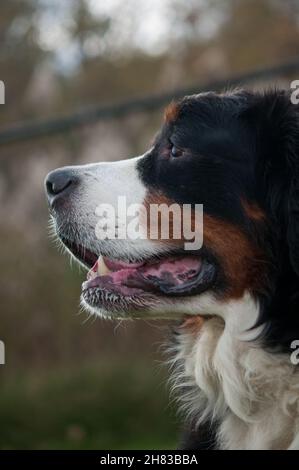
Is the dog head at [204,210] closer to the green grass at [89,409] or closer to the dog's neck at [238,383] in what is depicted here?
the dog's neck at [238,383]

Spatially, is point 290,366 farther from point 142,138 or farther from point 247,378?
point 142,138

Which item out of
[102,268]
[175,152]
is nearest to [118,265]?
[102,268]

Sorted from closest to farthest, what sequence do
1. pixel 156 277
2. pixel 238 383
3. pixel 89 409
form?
pixel 238 383
pixel 156 277
pixel 89 409

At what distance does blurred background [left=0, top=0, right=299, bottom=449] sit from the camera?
8188 millimetres

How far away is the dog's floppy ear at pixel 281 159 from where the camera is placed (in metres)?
3.84

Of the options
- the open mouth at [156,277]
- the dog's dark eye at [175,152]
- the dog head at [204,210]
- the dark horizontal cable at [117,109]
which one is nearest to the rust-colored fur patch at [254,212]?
the dog head at [204,210]

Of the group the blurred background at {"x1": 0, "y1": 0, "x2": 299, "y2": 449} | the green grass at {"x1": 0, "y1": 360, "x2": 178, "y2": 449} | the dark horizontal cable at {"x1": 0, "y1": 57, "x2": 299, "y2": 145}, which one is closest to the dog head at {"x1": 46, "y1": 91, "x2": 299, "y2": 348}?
the blurred background at {"x1": 0, "y1": 0, "x2": 299, "y2": 449}

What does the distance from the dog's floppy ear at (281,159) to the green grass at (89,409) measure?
415 cm

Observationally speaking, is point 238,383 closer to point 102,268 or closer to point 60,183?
point 102,268

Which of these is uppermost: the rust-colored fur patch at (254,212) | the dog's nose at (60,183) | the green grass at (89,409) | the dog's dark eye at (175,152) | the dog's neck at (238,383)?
the dog's dark eye at (175,152)

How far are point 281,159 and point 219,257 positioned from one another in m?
0.49

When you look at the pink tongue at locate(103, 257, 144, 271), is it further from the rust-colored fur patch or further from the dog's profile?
the rust-colored fur patch

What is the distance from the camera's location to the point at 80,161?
30.3 feet
